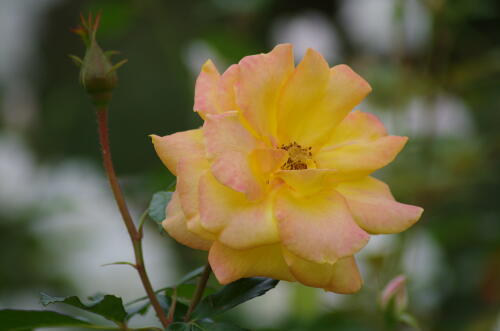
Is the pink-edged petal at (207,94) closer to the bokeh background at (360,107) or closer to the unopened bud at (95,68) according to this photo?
the unopened bud at (95,68)

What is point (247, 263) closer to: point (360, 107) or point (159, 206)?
point (159, 206)

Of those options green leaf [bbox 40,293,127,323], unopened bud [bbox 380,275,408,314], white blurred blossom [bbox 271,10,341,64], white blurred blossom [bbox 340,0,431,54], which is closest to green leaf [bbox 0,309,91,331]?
green leaf [bbox 40,293,127,323]

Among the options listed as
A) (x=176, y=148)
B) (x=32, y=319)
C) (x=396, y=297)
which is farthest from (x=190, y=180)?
(x=396, y=297)

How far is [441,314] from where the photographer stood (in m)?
1.16

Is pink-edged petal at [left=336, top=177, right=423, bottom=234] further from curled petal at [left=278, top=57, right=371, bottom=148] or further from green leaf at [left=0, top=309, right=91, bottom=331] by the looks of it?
green leaf at [left=0, top=309, right=91, bottom=331]

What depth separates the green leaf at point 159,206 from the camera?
0.43m

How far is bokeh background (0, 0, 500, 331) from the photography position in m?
1.03

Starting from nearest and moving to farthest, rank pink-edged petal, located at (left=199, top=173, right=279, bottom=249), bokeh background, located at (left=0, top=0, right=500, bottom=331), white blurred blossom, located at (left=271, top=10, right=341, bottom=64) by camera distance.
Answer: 1. pink-edged petal, located at (left=199, top=173, right=279, bottom=249)
2. bokeh background, located at (left=0, top=0, right=500, bottom=331)
3. white blurred blossom, located at (left=271, top=10, right=341, bottom=64)

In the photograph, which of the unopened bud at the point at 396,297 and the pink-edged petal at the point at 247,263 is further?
the unopened bud at the point at 396,297

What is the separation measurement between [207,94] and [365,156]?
0.10 metres

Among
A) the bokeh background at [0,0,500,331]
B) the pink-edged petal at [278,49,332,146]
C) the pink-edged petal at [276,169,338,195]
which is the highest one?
the pink-edged petal at [278,49,332,146]

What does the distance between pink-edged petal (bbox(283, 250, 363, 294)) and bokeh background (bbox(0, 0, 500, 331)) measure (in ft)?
1.39

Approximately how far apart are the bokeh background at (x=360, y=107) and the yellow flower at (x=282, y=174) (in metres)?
0.41

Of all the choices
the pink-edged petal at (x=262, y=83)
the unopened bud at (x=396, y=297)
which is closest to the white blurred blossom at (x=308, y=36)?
the unopened bud at (x=396, y=297)
